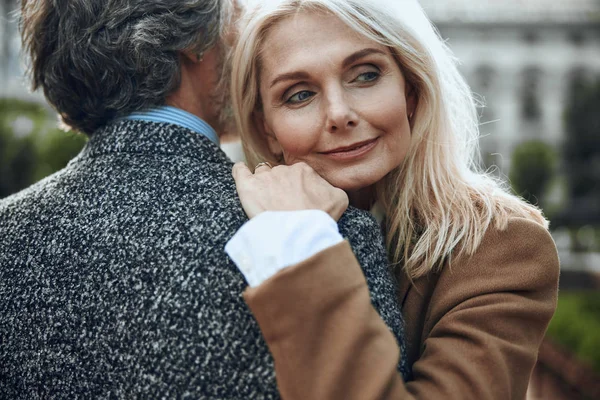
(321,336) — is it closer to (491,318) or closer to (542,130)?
(491,318)

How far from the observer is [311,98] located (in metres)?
1.89

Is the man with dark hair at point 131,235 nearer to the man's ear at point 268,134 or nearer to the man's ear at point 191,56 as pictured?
the man's ear at point 191,56

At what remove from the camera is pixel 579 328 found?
20.8ft

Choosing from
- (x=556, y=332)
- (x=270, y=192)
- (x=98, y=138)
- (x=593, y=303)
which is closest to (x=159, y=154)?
(x=98, y=138)

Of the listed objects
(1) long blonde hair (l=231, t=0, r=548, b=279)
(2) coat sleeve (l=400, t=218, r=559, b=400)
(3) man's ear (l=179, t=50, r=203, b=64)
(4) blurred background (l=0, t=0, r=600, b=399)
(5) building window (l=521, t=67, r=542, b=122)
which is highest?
(3) man's ear (l=179, t=50, r=203, b=64)

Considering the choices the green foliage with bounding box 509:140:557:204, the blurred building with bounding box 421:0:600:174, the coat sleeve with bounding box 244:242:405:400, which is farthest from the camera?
the blurred building with bounding box 421:0:600:174

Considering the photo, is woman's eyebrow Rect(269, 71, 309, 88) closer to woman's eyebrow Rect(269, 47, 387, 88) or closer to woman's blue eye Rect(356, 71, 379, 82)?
woman's eyebrow Rect(269, 47, 387, 88)

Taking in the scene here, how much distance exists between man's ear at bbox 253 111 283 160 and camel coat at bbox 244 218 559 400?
2.22ft

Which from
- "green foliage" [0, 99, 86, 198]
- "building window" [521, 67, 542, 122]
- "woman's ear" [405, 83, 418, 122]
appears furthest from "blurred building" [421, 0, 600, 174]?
"woman's ear" [405, 83, 418, 122]

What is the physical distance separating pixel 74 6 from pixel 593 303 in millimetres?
7863

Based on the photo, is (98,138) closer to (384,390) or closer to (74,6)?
(74,6)

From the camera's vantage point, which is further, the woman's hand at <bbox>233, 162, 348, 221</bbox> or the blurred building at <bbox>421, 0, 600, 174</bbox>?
the blurred building at <bbox>421, 0, 600, 174</bbox>

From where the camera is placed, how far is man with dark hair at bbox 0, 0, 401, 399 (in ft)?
4.57

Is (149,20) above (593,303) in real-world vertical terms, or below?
above
